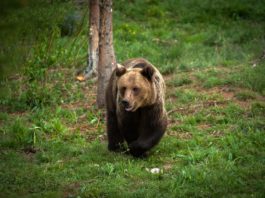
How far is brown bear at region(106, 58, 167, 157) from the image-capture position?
20.0ft

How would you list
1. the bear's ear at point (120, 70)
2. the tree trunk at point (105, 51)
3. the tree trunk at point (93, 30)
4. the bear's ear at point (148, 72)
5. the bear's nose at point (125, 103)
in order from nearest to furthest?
the bear's nose at point (125, 103), the bear's ear at point (148, 72), the bear's ear at point (120, 70), the tree trunk at point (105, 51), the tree trunk at point (93, 30)

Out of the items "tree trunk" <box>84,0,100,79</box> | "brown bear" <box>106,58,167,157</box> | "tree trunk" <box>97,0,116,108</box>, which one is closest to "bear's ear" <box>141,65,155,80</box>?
"brown bear" <box>106,58,167,157</box>

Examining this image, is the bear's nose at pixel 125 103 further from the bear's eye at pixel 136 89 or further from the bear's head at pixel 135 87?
the bear's eye at pixel 136 89

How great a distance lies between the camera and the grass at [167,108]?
5078 millimetres

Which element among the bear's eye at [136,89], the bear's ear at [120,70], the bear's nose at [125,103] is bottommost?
the bear's nose at [125,103]

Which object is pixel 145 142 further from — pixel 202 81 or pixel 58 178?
pixel 202 81

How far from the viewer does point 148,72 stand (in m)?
6.13

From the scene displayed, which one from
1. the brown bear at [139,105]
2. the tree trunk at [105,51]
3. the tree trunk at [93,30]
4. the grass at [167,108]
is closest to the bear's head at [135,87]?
the brown bear at [139,105]

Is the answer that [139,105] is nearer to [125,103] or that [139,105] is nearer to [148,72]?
[125,103]

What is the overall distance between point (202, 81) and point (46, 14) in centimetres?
670

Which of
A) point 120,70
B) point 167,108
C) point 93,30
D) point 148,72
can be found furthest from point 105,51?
point 148,72

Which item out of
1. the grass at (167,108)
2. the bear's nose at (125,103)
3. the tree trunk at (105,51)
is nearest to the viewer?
the grass at (167,108)

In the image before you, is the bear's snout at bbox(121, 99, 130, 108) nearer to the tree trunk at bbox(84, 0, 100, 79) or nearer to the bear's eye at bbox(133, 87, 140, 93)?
the bear's eye at bbox(133, 87, 140, 93)

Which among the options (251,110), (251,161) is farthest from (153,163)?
(251,110)
